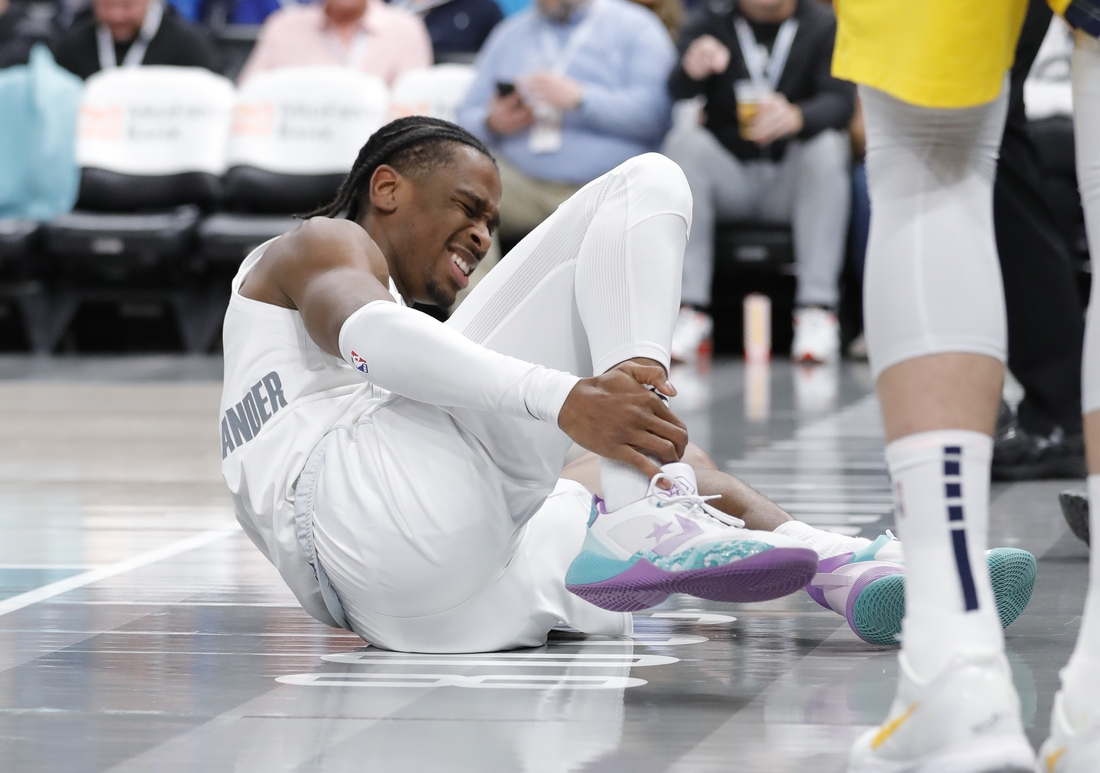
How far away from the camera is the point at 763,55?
613 centimetres

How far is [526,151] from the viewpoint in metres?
5.99

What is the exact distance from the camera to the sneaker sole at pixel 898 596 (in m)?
1.67

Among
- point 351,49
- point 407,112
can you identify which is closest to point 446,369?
point 407,112

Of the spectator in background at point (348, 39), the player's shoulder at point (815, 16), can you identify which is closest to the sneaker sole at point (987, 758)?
the player's shoulder at point (815, 16)

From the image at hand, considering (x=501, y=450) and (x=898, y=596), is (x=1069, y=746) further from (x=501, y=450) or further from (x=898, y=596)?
(x=501, y=450)

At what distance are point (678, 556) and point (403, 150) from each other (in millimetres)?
717

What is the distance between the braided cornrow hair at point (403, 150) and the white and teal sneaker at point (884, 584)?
0.65 m

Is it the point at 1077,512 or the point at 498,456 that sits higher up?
the point at 498,456

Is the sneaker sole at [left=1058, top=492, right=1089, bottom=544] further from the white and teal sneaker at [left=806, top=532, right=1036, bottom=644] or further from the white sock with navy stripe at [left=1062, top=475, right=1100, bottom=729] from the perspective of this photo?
the white sock with navy stripe at [left=1062, top=475, right=1100, bottom=729]

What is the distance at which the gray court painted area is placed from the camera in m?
1.32

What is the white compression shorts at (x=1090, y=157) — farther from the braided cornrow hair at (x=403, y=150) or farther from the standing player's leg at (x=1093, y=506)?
the braided cornrow hair at (x=403, y=150)

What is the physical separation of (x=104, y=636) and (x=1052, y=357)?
2.02 m

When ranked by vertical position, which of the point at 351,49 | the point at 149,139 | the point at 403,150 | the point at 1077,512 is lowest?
the point at 149,139

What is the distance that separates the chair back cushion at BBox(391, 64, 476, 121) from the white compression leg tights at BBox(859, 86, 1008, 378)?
203 inches
